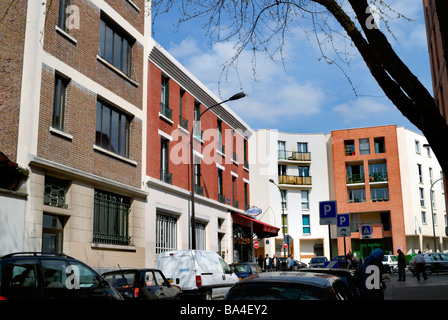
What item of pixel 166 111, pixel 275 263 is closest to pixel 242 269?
pixel 166 111

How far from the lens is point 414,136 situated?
2421 inches

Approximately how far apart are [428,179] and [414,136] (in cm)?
581

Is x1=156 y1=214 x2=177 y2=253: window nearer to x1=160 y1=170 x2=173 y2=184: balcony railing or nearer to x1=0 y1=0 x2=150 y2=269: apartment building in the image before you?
x1=160 y1=170 x2=173 y2=184: balcony railing

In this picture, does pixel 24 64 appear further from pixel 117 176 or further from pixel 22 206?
pixel 117 176

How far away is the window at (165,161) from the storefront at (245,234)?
938cm

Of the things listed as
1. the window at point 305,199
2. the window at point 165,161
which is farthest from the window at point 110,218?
the window at point 305,199

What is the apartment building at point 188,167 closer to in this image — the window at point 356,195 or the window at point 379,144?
the window at point 356,195

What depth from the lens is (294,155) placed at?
2435 inches

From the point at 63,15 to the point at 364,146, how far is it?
159 feet

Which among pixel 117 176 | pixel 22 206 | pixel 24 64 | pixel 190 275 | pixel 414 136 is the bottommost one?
pixel 190 275

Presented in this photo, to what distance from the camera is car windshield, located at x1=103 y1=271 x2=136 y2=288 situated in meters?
11.1

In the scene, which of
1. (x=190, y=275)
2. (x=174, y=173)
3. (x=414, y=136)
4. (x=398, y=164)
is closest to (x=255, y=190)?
(x=398, y=164)
